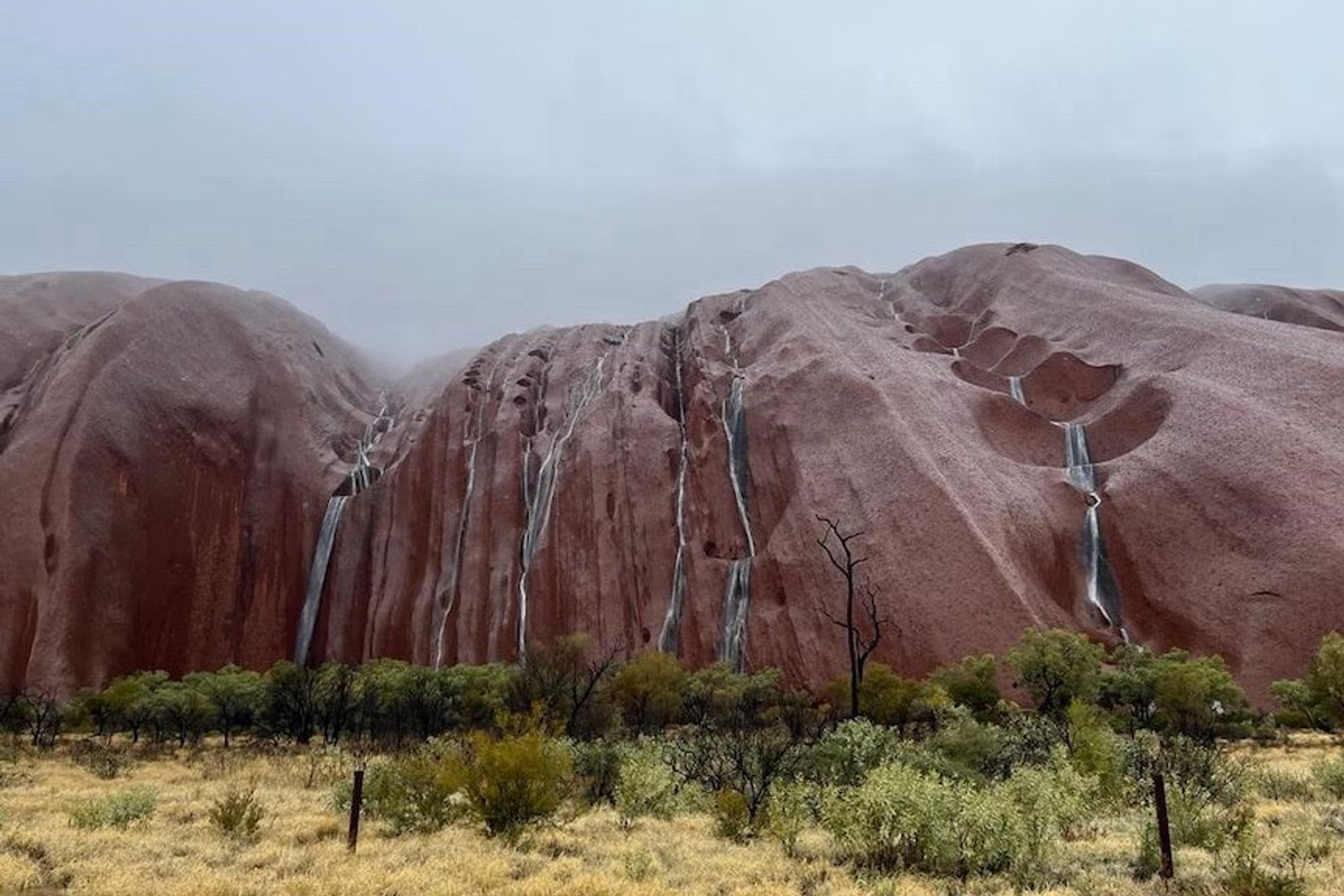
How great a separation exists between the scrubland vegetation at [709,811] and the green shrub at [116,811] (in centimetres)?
6

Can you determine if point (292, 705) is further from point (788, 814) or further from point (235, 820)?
point (788, 814)

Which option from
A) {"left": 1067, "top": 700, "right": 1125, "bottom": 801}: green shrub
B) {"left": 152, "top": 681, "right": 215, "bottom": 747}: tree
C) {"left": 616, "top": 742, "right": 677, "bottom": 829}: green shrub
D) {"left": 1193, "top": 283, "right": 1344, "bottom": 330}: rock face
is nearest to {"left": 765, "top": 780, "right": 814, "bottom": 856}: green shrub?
{"left": 616, "top": 742, "right": 677, "bottom": 829}: green shrub

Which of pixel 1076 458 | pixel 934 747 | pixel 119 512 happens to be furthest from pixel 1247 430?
pixel 119 512

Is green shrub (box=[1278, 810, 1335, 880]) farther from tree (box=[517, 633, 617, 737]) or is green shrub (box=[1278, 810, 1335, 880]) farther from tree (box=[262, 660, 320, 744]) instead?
tree (box=[262, 660, 320, 744])

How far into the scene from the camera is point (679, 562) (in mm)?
51938

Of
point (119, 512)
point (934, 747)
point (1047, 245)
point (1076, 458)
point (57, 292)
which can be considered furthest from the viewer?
point (57, 292)

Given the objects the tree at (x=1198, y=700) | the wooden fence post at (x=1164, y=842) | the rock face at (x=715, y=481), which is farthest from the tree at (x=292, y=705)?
the tree at (x=1198, y=700)

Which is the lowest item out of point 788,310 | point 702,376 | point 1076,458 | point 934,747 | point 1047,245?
point 934,747

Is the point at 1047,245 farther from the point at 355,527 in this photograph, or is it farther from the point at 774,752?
the point at 774,752

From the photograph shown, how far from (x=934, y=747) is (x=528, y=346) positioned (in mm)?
62226

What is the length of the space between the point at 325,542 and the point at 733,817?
2217 inches

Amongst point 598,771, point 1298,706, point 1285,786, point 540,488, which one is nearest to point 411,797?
point 598,771

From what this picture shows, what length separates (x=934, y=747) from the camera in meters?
18.0

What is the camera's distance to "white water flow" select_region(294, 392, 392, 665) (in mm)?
60312
